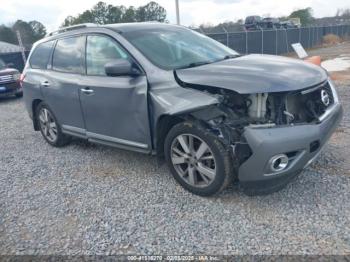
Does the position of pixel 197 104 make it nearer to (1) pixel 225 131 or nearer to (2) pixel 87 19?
A: (1) pixel 225 131

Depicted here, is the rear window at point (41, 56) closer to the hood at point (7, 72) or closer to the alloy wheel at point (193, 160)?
the alloy wheel at point (193, 160)

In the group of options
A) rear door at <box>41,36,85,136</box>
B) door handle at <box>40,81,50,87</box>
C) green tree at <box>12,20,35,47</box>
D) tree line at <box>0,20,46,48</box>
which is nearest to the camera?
rear door at <box>41,36,85,136</box>

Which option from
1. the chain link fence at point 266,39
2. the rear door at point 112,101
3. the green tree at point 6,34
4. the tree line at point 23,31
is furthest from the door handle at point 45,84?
the green tree at point 6,34

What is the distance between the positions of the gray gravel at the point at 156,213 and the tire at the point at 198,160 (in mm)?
160

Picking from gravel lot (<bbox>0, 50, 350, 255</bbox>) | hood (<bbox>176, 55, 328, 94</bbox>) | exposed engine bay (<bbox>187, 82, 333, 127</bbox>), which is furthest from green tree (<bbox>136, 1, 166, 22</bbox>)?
exposed engine bay (<bbox>187, 82, 333, 127</bbox>)

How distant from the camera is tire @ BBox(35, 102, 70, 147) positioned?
571cm

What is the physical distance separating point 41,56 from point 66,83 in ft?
3.67

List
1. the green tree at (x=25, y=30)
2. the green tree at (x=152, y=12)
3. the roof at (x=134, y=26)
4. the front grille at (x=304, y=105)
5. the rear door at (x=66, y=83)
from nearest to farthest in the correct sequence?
the front grille at (x=304, y=105) → the roof at (x=134, y=26) → the rear door at (x=66, y=83) → the green tree at (x=25, y=30) → the green tree at (x=152, y=12)

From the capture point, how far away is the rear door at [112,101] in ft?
13.5

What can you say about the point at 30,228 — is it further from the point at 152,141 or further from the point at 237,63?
the point at 237,63

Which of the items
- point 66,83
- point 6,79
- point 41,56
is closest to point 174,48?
point 66,83

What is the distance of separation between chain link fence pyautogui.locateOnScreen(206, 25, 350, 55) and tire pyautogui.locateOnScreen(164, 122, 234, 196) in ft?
48.8

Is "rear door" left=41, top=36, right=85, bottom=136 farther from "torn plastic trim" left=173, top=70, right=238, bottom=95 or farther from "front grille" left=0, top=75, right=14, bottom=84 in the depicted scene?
"front grille" left=0, top=75, right=14, bottom=84

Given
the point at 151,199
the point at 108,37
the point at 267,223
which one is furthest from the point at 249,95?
the point at 108,37
